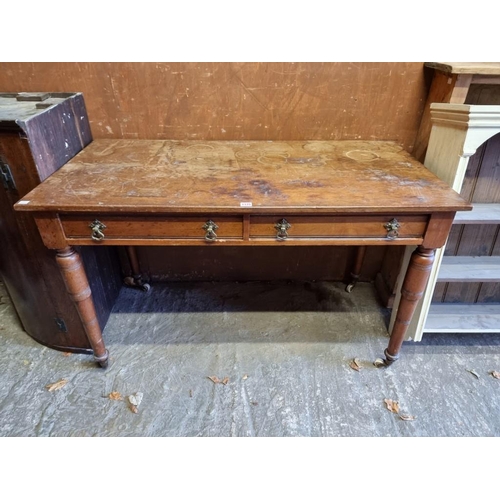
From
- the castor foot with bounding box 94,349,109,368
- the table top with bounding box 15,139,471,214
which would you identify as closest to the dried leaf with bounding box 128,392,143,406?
the castor foot with bounding box 94,349,109,368

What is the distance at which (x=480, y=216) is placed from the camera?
1785 mm

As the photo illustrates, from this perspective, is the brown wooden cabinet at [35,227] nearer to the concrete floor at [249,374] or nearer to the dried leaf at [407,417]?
the concrete floor at [249,374]

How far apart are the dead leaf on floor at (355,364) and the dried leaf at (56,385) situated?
4.88ft

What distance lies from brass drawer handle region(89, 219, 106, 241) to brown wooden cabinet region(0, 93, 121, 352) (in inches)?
13.5

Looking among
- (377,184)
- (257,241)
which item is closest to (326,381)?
(257,241)

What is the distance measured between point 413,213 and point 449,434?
102cm

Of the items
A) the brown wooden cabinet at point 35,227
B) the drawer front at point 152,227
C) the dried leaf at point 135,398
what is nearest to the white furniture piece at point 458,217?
the drawer front at point 152,227

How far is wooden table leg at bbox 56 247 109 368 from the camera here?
61.6 inches

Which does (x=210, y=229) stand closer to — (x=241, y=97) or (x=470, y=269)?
(x=241, y=97)

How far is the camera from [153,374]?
192 cm

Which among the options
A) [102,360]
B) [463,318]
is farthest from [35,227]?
[463,318]

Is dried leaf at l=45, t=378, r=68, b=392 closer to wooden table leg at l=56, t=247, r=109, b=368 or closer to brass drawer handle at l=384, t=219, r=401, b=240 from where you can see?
wooden table leg at l=56, t=247, r=109, b=368

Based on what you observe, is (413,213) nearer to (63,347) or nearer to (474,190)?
(474,190)

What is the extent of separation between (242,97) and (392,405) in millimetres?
1713
